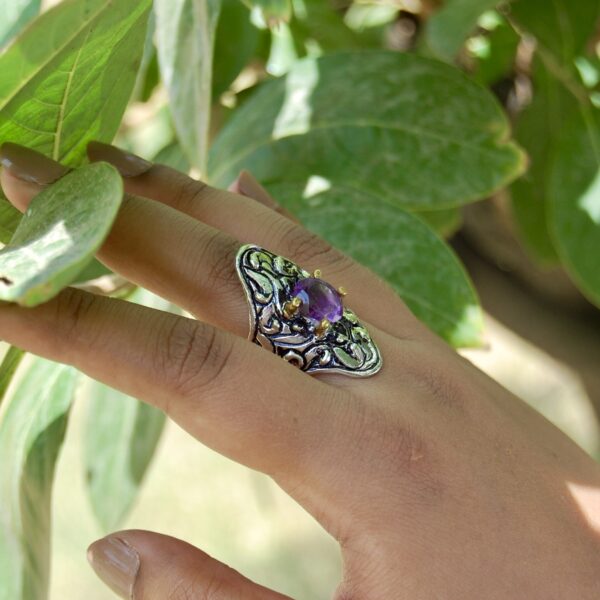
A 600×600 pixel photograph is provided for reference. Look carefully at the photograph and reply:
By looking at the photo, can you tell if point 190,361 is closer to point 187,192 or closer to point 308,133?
point 187,192

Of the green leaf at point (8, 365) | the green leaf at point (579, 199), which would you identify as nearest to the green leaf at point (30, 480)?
the green leaf at point (8, 365)

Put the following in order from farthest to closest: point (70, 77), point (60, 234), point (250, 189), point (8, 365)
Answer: point (250, 189), point (8, 365), point (70, 77), point (60, 234)

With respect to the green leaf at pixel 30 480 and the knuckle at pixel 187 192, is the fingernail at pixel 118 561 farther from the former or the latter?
the knuckle at pixel 187 192

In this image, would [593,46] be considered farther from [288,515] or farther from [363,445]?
[288,515]

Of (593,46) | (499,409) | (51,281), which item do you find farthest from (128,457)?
(593,46)

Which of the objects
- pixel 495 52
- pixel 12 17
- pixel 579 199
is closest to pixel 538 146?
pixel 495 52

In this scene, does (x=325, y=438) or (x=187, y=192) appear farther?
(x=187, y=192)

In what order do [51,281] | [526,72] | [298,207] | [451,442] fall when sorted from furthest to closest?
[526,72], [298,207], [451,442], [51,281]

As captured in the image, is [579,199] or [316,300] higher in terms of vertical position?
[316,300]
